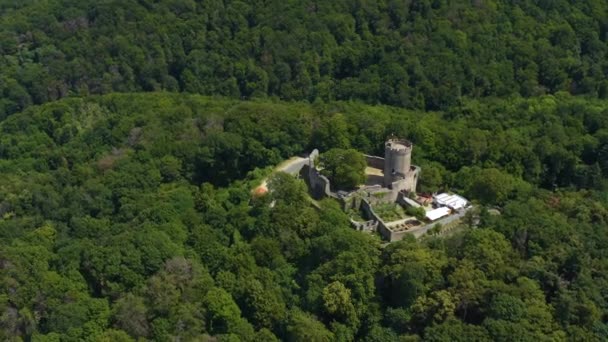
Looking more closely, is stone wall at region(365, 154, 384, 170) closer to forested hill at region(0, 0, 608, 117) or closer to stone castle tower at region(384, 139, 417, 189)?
stone castle tower at region(384, 139, 417, 189)

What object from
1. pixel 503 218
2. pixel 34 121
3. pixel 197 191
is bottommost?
pixel 34 121

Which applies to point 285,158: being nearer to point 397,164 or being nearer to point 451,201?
point 397,164

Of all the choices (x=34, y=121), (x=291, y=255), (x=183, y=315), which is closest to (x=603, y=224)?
Answer: (x=291, y=255)

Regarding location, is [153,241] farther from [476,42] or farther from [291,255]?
[476,42]

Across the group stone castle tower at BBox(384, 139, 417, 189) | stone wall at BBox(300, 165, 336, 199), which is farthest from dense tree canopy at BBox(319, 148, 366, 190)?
stone castle tower at BBox(384, 139, 417, 189)

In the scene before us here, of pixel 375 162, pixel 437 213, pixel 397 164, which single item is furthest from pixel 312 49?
pixel 437 213
